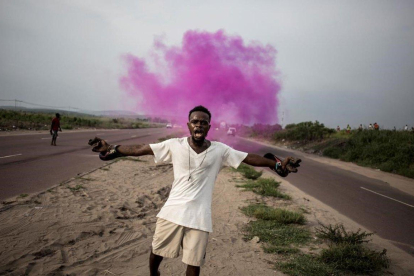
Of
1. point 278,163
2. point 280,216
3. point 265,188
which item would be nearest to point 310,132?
Result: point 265,188

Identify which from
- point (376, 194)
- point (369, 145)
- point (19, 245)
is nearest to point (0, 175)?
point (19, 245)

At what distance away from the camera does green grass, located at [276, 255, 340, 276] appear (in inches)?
147

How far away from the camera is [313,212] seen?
6805 millimetres

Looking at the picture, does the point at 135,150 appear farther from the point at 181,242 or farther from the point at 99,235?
the point at 99,235

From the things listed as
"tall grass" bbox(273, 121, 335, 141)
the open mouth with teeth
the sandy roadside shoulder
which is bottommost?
the sandy roadside shoulder

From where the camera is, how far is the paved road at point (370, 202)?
605cm

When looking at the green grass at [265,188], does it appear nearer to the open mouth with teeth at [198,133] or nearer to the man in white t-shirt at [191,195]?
the man in white t-shirt at [191,195]

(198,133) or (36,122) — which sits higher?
(198,133)

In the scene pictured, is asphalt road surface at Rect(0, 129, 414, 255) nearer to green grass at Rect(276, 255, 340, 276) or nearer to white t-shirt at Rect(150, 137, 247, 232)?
green grass at Rect(276, 255, 340, 276)

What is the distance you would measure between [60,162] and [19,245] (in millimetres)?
7719

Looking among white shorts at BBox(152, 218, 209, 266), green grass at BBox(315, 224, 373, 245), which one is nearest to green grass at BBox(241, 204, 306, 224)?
green grass at BBox(315, 224, 373, 245)

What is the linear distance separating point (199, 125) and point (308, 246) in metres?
3.19

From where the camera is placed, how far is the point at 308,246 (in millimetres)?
4711

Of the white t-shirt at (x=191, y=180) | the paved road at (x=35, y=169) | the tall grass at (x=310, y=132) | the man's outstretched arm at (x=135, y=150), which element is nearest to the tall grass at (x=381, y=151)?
the tall grass at (x=310, y=132)
